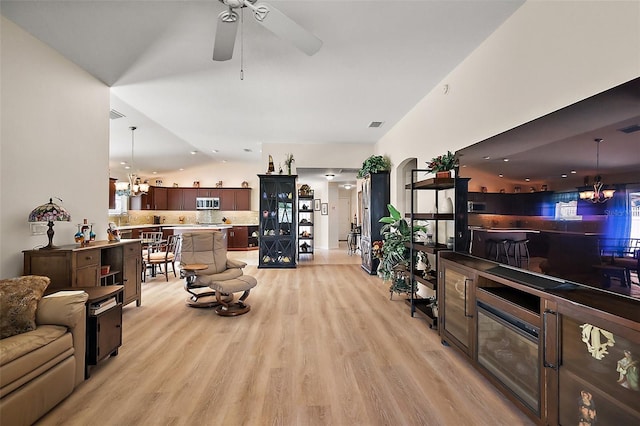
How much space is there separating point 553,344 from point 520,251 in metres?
0.75

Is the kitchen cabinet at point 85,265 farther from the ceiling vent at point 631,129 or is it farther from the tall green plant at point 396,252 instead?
the ceiling vent at point 631,129

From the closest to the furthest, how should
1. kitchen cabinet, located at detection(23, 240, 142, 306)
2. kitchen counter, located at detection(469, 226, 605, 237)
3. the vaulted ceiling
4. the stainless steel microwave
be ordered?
kitchen counter, located at detection(469, 226, 605, 237) < the vaulted ceiling < kitchen cabinet, located at detection(23, 240, 142, 306) < the stainless steel microwave

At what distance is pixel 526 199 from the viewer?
6.92ft

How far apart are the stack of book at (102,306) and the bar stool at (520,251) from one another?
3.34 meters

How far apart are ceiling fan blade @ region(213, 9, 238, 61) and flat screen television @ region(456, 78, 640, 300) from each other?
2.28 metres

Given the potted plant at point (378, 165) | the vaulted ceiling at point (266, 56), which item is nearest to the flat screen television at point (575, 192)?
the vaulted ceiling at point (266, 56)

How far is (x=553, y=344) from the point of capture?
5.37ft

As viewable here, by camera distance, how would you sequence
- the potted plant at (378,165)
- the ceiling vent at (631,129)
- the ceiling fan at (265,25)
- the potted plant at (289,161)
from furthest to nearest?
the potted plant at (289,161) → the potted plant at (378,165) → the ceiling fan at (265,25) → the ceiling vent at (631,129)

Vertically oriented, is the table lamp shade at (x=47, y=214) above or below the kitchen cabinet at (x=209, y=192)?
below

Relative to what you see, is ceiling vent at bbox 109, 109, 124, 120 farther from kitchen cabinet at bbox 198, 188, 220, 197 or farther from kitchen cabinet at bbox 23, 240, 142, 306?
kitchen cabinet at bbox 198, 188, 220, 197

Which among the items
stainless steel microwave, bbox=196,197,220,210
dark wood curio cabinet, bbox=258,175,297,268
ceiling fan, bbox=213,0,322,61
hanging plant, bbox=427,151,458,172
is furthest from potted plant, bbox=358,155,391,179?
stainless steel microwave, bbox=196,197,220,210

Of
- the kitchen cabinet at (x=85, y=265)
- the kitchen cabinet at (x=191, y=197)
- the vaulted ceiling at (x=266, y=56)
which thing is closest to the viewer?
the vaulted ceiling at (x=266, y=56)

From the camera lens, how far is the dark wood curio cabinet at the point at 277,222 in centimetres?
695

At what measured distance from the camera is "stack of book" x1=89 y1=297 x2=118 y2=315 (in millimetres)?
2430
